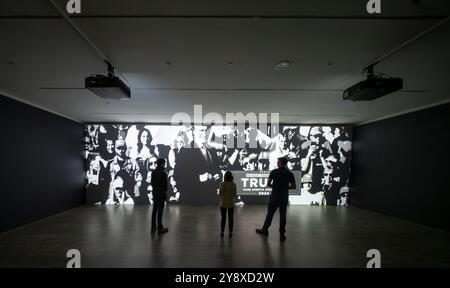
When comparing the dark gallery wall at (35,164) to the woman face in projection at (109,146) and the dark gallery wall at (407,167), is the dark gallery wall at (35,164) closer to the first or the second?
the woman face in projection at (109,146)

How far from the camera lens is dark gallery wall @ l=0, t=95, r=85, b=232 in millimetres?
5172

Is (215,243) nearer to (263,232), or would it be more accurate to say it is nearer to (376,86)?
(263,232)

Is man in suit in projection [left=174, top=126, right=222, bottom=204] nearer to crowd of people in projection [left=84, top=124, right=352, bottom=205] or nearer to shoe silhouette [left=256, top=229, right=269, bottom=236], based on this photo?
crowd of people in projection [left=84, top=124, right=352, bottom=205]

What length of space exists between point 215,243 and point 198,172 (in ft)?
15.0

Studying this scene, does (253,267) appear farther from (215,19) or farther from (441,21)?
(441,21)

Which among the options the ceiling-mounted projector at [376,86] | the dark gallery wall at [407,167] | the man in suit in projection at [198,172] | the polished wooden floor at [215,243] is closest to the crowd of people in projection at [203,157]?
the man in suit in projection at [198,172]

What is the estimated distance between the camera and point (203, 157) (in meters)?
8.84

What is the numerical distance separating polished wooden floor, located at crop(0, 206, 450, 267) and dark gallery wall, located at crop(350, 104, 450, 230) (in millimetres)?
520

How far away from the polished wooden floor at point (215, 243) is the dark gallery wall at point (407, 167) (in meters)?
0.52

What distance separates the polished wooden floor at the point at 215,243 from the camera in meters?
3.60

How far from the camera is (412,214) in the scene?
20.8 feet

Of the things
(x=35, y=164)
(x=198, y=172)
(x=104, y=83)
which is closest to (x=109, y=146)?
(x=35, y=164)
